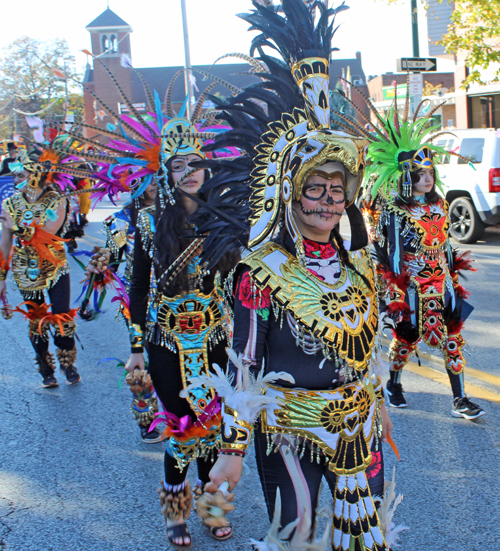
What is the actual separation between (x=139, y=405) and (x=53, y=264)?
6.26ft

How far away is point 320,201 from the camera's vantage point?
7.06 ft

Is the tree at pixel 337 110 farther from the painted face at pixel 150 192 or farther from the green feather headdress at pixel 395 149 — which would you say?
the painted face at pixel 150 192

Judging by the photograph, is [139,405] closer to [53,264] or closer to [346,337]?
[53,264]

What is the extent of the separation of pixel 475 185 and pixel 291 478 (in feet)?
36.0

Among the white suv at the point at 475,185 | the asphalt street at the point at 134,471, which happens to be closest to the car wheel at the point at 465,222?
the white suv at the point at 475,185

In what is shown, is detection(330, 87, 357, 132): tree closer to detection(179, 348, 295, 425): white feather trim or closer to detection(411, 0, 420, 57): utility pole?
detection(179, 348, 295, 425): white feather trim

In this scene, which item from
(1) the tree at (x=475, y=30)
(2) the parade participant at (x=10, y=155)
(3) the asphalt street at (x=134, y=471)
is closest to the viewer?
(3) the asphalt street at (x=134, y=471)

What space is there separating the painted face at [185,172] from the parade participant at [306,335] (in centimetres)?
101

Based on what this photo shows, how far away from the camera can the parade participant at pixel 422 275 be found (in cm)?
447

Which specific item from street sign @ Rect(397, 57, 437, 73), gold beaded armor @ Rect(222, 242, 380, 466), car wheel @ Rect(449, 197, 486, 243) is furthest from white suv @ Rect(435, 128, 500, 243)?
gold beaded armor @ Rect(222, 242, 380, 466)

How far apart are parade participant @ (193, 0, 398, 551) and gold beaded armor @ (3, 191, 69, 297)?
3.86 meters

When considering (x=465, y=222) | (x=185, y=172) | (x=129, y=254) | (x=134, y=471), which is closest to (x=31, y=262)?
(x=129, y=254)

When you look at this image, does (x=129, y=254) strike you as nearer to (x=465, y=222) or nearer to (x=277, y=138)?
(x=277, y=138)

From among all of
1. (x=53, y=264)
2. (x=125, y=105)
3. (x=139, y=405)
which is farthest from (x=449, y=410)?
(x=53, y=264)
